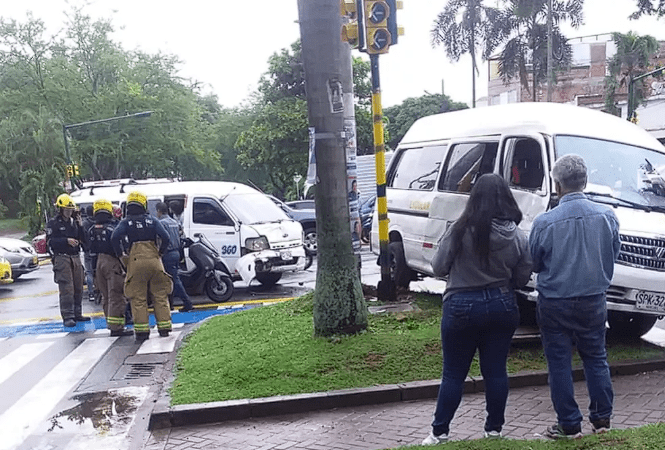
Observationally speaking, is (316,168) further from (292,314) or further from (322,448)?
(322,448)

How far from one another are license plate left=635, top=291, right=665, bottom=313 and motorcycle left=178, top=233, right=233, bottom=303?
7.47m

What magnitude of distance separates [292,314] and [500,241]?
4.94 meters

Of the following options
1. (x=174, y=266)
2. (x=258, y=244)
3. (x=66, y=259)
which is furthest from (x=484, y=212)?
(x=258, y=244)

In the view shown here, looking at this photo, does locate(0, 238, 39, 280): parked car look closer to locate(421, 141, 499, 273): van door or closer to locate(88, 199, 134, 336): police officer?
locate(88, 199, 134, 336): police officer

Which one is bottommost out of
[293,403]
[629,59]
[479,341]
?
[293,403]

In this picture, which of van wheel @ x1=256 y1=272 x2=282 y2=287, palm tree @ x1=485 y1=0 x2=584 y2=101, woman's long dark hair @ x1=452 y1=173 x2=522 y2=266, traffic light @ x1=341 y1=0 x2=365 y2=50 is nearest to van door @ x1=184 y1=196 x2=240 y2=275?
van wheel @ x1=256 y1=272 x2=282 y2=287

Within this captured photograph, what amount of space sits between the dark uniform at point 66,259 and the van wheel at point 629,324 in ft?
24.6

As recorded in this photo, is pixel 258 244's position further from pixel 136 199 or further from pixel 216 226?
pixel 136 199

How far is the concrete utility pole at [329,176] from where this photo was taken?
22.8ft

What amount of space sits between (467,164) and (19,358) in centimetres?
617

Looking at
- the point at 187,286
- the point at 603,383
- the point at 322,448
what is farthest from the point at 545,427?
the point at 187,286

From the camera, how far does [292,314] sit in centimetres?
866

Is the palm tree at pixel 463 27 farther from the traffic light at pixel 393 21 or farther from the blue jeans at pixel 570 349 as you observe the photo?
the blue jeans at pixel 570 349

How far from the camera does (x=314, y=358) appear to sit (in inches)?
255
